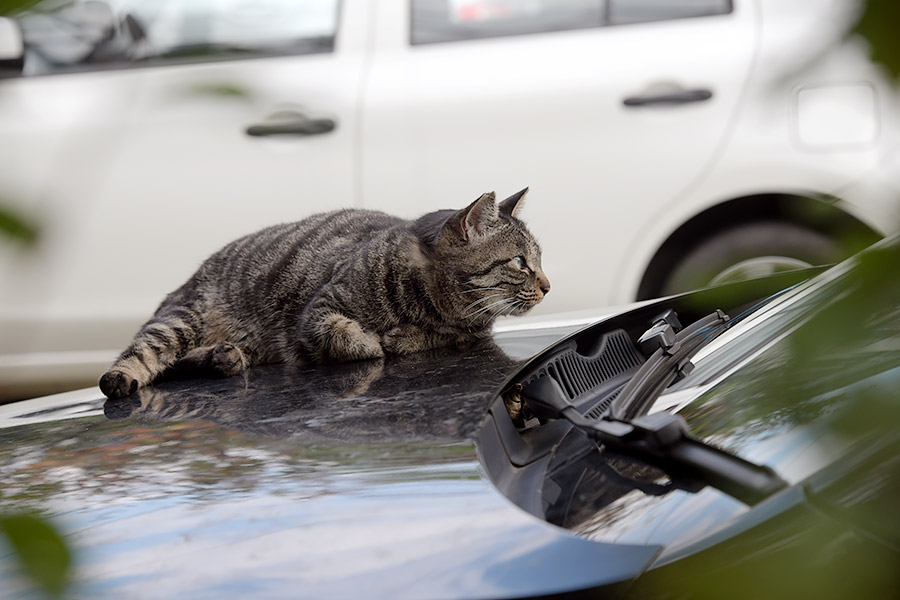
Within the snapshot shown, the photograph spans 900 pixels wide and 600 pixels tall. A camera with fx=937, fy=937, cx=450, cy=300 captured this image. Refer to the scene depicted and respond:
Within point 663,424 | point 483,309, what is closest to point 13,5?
point 663,424

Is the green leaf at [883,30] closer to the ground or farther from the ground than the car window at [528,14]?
closer to the ground

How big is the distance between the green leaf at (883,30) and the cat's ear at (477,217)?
2.25 m

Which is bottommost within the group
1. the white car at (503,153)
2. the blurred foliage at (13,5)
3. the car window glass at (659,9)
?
the blurred foliage at (13,5)

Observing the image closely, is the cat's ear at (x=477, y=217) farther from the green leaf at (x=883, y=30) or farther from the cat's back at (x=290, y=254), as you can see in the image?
the green leaf at (x=883, y=30)

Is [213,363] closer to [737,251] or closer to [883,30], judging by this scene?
[883,30]

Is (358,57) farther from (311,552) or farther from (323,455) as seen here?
(311,552)

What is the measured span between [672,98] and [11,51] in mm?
3083

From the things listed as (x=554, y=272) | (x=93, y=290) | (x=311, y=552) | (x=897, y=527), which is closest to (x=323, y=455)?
(x=311, y=552)

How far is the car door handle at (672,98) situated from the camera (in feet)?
11.1

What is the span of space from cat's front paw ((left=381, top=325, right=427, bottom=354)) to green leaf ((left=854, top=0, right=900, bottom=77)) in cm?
201

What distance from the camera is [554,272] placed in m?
3.55

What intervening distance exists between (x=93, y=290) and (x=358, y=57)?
138 centimetres

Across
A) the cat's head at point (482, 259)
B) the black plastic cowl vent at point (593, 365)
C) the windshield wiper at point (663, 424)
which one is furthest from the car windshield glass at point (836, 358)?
the cat's head at point (482, 259)

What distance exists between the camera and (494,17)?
352cm
